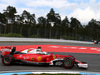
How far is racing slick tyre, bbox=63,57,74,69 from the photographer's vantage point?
228 inches

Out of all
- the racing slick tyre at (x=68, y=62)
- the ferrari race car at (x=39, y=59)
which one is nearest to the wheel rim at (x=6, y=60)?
the ferrari race car at (x=39, y=59)

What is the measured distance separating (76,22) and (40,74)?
226ft

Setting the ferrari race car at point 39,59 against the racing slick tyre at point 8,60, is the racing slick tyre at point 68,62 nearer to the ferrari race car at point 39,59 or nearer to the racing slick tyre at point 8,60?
the ferrari race car at point 39,59

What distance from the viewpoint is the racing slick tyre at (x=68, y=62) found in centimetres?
580

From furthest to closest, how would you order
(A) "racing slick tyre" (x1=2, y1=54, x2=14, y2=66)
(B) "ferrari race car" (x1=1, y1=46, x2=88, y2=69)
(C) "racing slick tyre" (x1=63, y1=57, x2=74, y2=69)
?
1. (A) "racing slick tyre" (x1=2, y1=54, x2=14, y2=66)
2. (B) "ferrari race car" (x1=1, y1=46, x2=88, y2=69)
3. (C) "racing slick tyre" (x1=63, y1=57, x2=74, y2=69)

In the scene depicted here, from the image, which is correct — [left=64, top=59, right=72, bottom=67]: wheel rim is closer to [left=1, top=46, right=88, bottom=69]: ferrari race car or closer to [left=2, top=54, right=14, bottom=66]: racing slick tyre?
[left=1, top=46, right=88, bottom=69]: ferrari race car

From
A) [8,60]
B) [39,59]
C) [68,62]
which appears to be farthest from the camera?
[8,60]

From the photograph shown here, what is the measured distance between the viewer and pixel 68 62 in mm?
5871

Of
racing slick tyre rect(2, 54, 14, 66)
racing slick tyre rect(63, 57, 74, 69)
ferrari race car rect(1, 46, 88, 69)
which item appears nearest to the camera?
racing slick tyre rect(63, 57, 74, 69)

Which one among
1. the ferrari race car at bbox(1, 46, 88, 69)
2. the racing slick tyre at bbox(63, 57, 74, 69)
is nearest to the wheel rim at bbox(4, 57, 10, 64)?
the ferrari race car at bbox(1, 46, 88, 69)

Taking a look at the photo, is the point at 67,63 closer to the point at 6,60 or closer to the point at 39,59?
the point at 39,59

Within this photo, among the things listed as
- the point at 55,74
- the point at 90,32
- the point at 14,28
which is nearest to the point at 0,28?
the point at 14,28

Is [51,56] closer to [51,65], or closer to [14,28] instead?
[51,65]

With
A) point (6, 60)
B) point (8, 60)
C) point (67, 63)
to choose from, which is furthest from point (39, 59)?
point (6, 60)
